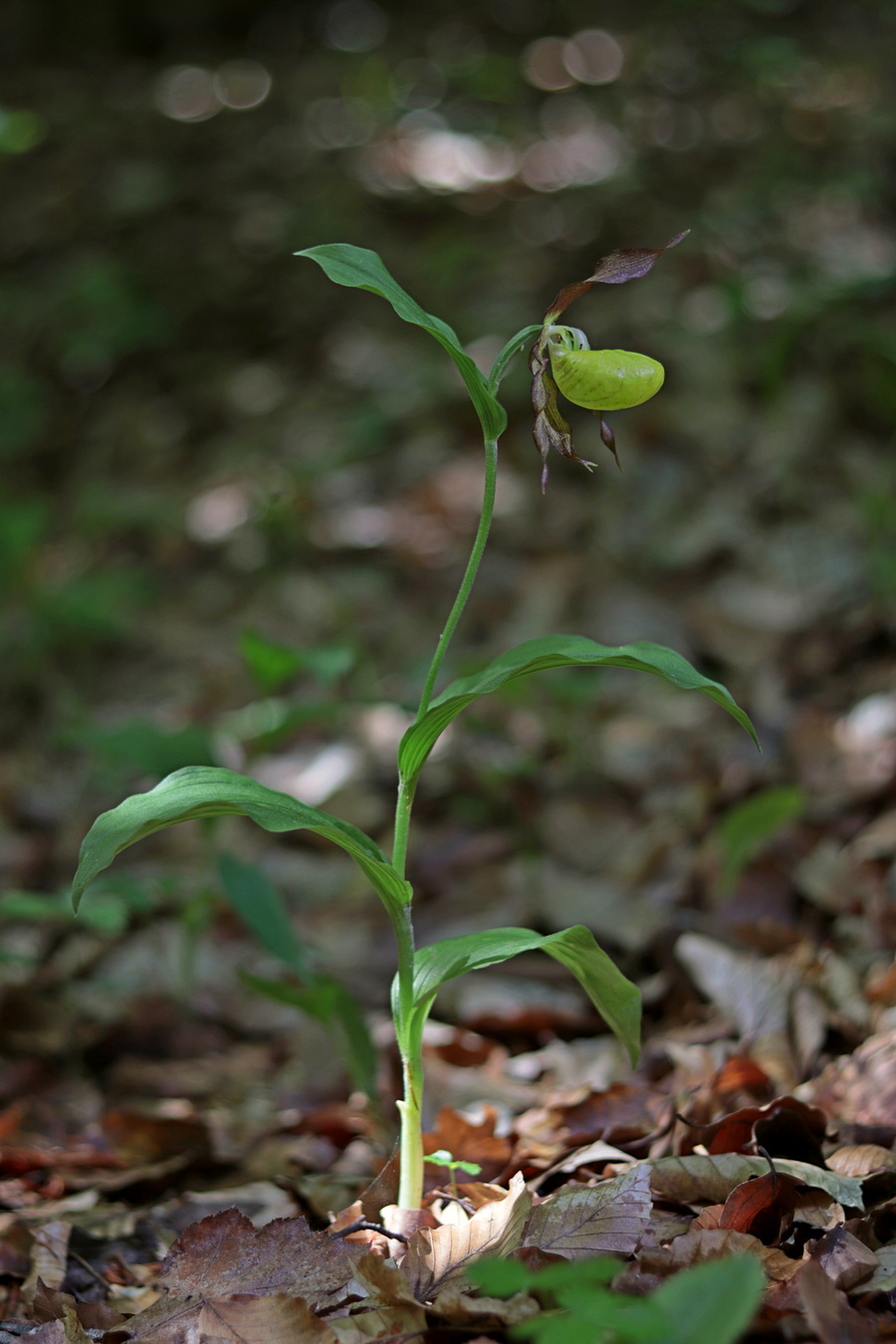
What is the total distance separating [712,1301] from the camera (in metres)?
0.56

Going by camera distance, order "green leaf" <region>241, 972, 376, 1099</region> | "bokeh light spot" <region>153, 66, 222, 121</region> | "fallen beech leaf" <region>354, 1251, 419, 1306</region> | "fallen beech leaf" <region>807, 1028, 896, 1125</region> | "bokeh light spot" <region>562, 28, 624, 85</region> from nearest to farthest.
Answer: "fallen beech leaf" <region>354, 1251, 419, 1306</region>, "fallen beech leaf" <region>807, 1028, 896, 1125</region>, "green leaf" <region>241, 972, 376, 1099</region>, "bokeh light spot" <region>562, 28, 624, 85</region>, "bokeh light spot" <region>153, 66, 222, 121</region>

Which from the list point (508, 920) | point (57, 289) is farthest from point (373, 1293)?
point (57, 289)

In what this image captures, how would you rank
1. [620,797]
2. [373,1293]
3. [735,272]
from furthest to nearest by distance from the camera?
[735,272], [620,797], [373,1293]

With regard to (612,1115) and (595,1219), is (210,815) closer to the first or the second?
(595,1219)

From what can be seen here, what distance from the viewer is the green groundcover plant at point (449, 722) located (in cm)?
81

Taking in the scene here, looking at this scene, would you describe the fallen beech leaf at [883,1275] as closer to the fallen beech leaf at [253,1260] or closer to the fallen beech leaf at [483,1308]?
the fallen beech leaf at [483,1308]

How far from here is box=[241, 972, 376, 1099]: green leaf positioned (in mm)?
1206

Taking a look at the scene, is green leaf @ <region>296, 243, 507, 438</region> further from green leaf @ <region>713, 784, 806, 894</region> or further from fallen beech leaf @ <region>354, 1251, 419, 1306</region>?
green leaf @ <region>713, 784, 806, 894</region>

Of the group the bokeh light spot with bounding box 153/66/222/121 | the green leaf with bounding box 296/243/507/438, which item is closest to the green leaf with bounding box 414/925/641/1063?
the green leaf with bounding box 296/243/507/438

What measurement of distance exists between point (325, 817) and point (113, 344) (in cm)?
296

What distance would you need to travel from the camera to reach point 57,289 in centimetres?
354

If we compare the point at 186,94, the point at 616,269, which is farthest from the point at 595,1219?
the point at 186,94

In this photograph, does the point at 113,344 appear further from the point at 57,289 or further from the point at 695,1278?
the point at 695,1278

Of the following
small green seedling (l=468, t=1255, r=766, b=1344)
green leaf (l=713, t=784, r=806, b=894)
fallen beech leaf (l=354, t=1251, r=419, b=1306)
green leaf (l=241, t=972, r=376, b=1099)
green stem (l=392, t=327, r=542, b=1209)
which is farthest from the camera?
green leaf (l=713, t=784, r=806, b=894)
